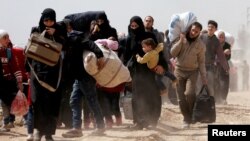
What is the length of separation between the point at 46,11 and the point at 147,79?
2447 mm

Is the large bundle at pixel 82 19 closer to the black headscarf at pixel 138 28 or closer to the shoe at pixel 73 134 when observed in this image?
the black headscarf at pixel 138 28

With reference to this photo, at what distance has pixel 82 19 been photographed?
340 inches

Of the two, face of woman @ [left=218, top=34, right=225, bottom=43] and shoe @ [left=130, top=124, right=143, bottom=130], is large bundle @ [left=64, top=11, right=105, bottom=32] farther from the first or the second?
face of woman @ [left=218, top=34, right=225, bottom=43]

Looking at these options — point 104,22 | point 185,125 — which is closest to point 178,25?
point 104,22

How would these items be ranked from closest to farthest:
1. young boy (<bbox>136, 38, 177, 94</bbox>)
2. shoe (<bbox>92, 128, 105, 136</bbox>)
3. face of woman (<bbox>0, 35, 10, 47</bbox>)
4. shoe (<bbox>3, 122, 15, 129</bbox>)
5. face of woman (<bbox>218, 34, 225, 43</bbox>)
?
shoe (<bbox>92, 128, 105, 136</bbox>)
young boy (<bbox>136, 38, 177, 94</bbox>)
face of woman (<bbox>0, 35, 10, 47</bbox>)
shoe (<bbox>3, 122, 15, 129</bbox>)
face of woman (<bbox>218, 34, 225, 43</bbox>)

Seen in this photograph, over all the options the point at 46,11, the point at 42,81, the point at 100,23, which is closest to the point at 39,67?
the point at 42,81

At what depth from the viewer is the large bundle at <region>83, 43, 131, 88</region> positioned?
7.39m

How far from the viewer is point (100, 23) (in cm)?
876

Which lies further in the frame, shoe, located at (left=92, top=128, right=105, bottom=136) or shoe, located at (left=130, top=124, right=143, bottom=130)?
shoe, located at (left=130, top=124, right=143, bottom=130)

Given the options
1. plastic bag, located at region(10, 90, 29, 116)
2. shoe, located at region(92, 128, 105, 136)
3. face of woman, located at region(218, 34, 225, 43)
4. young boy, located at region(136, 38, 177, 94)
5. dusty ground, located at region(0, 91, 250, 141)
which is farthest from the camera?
face of woman, located at region(218, 34, 225, 43)

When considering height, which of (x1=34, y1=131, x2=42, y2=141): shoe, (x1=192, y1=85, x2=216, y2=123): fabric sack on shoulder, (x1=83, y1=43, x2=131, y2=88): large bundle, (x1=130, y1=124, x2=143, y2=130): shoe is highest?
(x1=83, y1=43, x2=131, y2=88): large bundle

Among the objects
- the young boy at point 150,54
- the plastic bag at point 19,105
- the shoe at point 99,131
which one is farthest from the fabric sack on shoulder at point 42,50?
the young boy at point 150,54

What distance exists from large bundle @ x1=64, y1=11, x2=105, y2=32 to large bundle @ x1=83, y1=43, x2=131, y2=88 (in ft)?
3.52

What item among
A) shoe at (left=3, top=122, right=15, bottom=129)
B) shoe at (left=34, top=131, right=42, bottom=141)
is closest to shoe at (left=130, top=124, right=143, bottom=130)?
shoe at (left=34, top=131, right=42, bottom=141)
